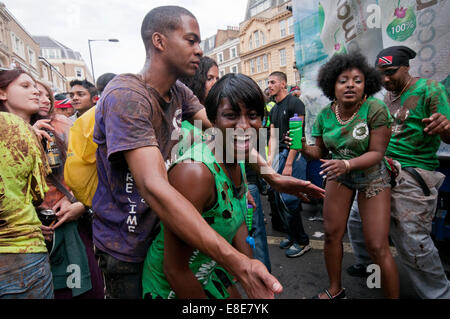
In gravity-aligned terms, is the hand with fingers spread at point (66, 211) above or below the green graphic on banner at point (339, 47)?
below

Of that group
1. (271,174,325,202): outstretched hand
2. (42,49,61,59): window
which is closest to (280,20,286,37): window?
(271,174,325,202): outstretched hand

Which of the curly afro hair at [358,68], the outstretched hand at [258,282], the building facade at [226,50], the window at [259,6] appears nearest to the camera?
the outstretched hand at [258,282]

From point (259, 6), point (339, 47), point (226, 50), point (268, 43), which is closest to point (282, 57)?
point (268, 43)

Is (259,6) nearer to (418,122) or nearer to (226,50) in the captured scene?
(226,50)

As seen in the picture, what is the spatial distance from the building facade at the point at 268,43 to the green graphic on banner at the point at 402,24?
1026 inches

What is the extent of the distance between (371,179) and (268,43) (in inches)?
1312

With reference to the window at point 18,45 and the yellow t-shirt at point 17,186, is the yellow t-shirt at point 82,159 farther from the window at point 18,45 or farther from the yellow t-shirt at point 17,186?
the window at point 18,45

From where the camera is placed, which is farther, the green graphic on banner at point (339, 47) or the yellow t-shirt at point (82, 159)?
the green graphic on banner at point (339, 47)

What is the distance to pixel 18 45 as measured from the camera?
26141 mm

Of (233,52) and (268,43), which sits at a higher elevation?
(233,52)

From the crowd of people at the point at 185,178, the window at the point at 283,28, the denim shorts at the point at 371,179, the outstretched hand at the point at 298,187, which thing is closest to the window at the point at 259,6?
the window at the point at 283,28

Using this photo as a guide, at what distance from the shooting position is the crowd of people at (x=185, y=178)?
1172 mm
